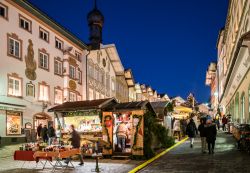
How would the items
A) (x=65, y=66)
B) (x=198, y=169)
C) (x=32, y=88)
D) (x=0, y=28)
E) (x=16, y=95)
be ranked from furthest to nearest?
(x=65, y=66) → (x=32, y=88) → (x=16, y=95) → (x=0, y=28) → (x=198, y=169)

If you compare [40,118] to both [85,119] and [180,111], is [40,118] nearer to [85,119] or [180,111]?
[180,111]

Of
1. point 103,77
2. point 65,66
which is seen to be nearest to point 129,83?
point 103,77

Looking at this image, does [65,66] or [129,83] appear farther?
[129,83]

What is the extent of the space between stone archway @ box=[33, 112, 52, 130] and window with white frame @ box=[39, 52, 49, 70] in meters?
4.38

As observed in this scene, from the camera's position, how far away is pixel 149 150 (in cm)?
1716

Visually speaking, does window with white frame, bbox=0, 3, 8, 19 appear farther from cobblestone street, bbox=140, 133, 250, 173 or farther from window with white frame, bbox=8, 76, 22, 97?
cobblestone street, bbox=140, 133, 250, 173

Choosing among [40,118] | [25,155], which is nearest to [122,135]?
[25,155]

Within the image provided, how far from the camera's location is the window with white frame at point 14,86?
2819 cm

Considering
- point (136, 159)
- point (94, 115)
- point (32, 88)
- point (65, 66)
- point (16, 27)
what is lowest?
point (136, 159)

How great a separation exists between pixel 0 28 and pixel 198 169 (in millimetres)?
19851

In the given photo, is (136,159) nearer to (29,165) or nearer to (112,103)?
(112,103)

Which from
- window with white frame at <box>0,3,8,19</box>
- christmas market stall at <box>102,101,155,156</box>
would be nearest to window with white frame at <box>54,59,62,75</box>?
window with white frame at <box>0,3,8,19</box>

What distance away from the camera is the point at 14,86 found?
2873 cm

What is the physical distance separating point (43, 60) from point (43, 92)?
2.96 meters
